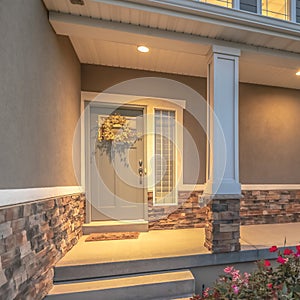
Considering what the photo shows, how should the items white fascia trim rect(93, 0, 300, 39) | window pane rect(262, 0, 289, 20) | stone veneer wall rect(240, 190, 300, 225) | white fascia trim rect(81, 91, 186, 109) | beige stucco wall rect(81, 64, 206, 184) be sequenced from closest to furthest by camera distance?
white fascia trim rect(93, 0, 300, 39) < window pane rect(262, 0, 289, 20) < white fascia trim rect(81, 91, 186, 109) < beige stucco wall rect(81, 64, 206, 184) < stone veneer wall rect(240, 190, 300, 225)

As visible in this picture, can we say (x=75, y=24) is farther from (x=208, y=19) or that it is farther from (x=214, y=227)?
(x=214, y=227)

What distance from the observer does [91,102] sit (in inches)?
143

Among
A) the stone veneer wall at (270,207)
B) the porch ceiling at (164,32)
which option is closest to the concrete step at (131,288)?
the stone veneer wall at (270,207)

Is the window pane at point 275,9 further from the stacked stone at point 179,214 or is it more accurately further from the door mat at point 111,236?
the door mat at point 111,236

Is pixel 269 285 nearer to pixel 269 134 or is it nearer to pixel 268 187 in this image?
pixel 268 187

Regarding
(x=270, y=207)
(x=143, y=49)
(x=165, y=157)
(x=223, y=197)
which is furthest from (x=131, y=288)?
(x=270, y=207)

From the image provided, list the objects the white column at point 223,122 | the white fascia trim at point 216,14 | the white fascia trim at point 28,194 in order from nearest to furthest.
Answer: the white fascia trim at point 28,194, the white fascia trim at point 216,14, the white column at point 223,122

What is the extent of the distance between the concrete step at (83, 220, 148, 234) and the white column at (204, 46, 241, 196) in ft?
4.57

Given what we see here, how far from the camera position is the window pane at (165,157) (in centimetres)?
385

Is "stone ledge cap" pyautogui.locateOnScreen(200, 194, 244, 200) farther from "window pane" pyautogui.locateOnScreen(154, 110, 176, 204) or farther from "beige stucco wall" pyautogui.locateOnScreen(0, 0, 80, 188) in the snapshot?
"beige stucco wall" pyautogui.locateOnScreen(0, 0, 80, 188)

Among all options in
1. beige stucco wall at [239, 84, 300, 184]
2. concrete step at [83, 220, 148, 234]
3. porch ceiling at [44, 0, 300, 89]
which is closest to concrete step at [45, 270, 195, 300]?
concrete step at [83, 220, 148, 234]

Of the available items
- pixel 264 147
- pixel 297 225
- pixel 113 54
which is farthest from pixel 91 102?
pixel 297 225

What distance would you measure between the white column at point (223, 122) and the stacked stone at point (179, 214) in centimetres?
119

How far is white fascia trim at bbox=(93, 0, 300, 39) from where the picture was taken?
7.30 ft
